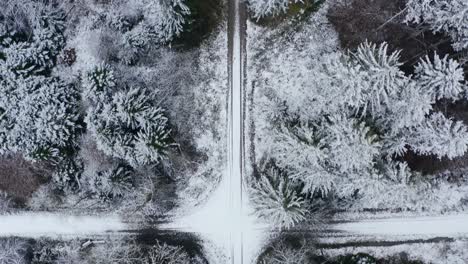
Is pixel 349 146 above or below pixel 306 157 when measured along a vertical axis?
above

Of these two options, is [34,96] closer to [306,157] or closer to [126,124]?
[126,124]

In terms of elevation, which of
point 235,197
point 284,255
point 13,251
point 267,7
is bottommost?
point 13,251

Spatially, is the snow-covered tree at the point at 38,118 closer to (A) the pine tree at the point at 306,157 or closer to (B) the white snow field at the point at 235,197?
(B) the white snow field at the point at 235,197

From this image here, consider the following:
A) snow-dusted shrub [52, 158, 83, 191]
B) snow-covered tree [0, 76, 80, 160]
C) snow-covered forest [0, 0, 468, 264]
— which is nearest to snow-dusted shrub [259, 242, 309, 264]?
snow-covered forest [0, 0, 468, 264]

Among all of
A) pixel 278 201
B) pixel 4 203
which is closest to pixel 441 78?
pixel 278 201

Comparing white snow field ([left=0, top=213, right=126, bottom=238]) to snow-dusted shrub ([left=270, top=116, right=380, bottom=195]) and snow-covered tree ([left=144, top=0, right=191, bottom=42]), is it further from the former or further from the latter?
snow-dusted shrub ([left=270, top=116, right=380, bottom=195])

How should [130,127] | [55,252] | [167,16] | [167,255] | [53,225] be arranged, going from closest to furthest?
[167,16]
[130,127]
[167,255]
[55,252]
[53,225]

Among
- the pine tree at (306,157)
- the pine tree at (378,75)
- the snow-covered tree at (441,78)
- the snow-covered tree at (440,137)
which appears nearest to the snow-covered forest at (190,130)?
the pine tree at (306,157)
